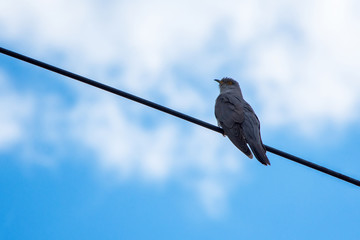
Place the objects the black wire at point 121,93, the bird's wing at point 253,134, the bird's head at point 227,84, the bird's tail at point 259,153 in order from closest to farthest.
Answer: the black wire at point 121,93, the bird's tail at point 259,153, the bird's wing at point 253,134, the bird's head at point 227,84

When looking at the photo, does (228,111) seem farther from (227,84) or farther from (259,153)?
(227,84)

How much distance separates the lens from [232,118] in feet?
23.4

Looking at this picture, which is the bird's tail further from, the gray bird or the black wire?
the black wire

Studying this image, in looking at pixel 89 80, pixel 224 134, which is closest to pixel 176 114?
pixel 89 80

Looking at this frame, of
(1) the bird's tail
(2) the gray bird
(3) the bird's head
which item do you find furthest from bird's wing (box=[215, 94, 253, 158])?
(3) the bird's head

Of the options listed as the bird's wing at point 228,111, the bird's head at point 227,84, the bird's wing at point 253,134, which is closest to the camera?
the bird's wing at point 253,134

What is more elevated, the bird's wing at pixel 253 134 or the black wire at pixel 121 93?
the bird's wing at pixel 253 134

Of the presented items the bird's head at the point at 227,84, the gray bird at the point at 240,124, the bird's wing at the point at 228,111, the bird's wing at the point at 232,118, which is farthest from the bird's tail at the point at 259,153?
the bird's head at the point at 227,84

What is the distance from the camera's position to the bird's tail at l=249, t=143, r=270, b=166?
5941 mm

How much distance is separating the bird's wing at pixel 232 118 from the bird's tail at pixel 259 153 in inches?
5.1

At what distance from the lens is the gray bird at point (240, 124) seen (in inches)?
248

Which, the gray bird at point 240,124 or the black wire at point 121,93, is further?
the gray bird at point 240,124

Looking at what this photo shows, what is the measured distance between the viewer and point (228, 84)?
396 inches

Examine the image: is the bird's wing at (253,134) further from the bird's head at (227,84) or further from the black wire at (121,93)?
the bird's head at (227,84)
